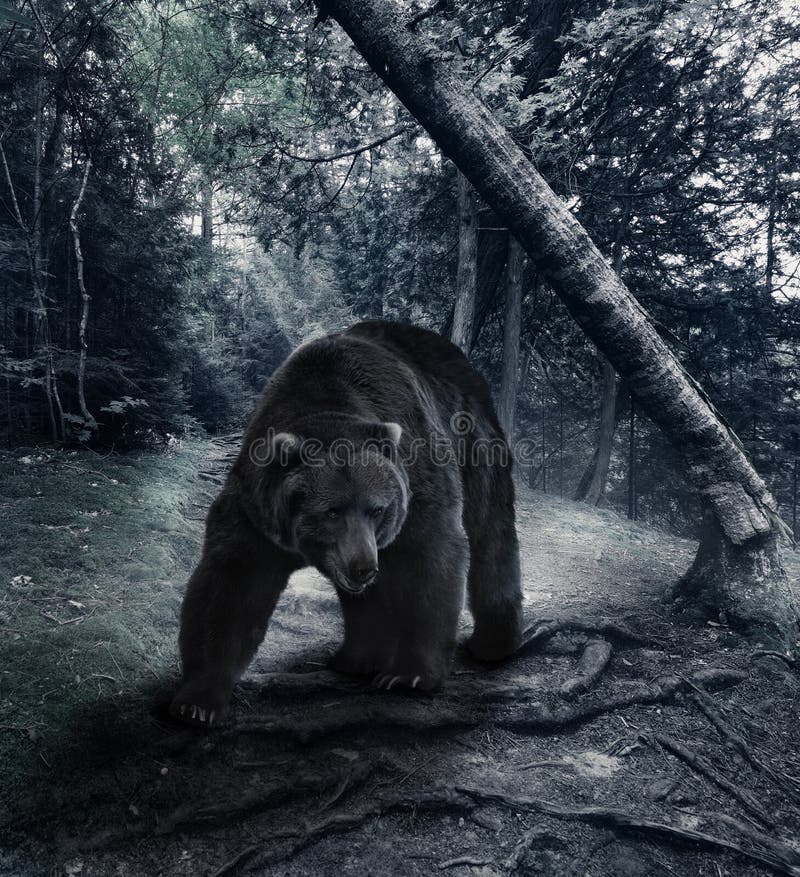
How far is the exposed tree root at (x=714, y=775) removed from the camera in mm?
2896

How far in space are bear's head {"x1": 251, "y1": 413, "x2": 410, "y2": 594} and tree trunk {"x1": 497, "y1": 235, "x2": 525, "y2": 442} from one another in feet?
19.5

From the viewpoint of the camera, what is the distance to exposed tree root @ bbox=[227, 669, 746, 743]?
115 inches

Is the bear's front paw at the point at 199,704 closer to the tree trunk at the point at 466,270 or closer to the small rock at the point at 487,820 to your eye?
the small rock at the point at 487,820

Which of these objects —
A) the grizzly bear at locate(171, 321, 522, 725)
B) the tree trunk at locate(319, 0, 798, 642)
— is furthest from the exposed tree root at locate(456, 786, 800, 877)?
the tree trunk at locate(319, 0, 798, 642)

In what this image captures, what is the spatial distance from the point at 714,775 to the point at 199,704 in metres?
2.95

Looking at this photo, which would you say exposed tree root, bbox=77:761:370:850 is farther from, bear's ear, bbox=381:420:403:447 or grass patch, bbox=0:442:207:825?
bear's ear, bbox=381:420:403:447

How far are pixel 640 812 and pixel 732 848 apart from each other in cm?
41

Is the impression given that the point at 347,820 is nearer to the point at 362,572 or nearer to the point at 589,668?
the point at 362,572

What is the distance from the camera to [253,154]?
674 centimetres

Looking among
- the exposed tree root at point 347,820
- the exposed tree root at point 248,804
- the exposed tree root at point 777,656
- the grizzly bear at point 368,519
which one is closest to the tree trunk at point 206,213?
the grizzly bear at point 368,519

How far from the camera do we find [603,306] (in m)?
5.16

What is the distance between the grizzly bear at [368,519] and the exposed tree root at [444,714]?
0.19 meters

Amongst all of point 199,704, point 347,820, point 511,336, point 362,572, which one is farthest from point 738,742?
point 511,336

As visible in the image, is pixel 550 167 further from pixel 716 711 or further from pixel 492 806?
pixel 492 806
